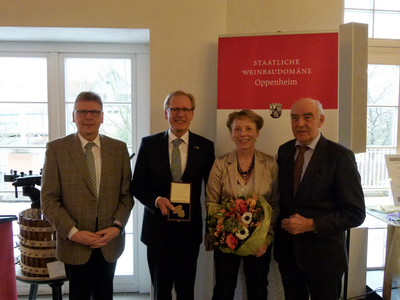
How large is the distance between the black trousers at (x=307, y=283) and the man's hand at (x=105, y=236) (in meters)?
0.98

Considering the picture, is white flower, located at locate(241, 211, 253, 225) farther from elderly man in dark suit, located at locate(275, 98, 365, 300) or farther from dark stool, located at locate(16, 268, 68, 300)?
dark stool, located at locate(16, 268, 68, 300)

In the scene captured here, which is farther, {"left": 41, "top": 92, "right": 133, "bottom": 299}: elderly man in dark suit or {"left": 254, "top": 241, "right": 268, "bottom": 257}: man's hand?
{"left": 254, "top": 241, "right": 268, "bottom": 257}: man's hand

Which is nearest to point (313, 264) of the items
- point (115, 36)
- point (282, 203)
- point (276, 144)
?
point (282, 203)

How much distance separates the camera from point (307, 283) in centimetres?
173

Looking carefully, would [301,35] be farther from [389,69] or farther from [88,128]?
[88,128]

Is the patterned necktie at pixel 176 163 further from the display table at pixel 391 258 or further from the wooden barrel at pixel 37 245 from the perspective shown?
the display table at pixel 391 258

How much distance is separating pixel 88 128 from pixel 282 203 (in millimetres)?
1184

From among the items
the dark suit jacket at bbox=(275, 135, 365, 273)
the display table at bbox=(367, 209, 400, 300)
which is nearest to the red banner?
the dark suit jacket at bbox=(275, 135, 365, 273)

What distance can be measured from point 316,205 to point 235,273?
0.64 meters

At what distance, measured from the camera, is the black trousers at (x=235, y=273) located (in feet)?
5.96

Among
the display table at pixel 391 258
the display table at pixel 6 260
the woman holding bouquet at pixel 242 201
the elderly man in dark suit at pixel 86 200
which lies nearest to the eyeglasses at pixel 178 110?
the woman holding bouquet at pixel 242 201

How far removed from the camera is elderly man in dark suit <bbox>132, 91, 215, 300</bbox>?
1.84m

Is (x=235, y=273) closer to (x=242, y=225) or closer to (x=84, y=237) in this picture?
(x=242, y=225)

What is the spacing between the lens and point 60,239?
172cm
